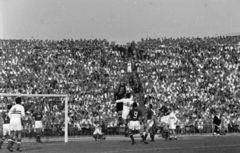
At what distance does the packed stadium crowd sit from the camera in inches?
1714

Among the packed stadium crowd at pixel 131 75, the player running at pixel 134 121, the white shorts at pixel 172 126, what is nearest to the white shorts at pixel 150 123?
the player running at pixel 134 121

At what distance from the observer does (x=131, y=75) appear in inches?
1889

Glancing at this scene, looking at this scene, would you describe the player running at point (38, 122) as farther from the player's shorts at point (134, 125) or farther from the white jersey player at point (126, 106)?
the player's shorts at point (134, 125)

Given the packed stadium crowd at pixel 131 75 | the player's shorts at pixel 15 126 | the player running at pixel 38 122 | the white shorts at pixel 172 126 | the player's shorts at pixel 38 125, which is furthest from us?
the packed stadium crowd at pixel 131 75

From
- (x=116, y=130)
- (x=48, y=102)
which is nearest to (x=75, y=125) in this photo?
(x=116, y=130)

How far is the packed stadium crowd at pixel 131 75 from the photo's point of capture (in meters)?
43.5

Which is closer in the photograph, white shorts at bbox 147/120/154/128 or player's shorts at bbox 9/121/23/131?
player's shorts at bbox 9/121/23/131

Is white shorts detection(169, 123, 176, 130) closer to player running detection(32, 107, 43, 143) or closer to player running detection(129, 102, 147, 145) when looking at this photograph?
player running detection(129, 102, 147, 145)

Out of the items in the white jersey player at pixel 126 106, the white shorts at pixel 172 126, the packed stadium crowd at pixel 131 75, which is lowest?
the white shorts at pixel 172 126

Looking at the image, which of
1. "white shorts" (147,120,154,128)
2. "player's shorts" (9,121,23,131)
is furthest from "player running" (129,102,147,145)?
"player's shorts" (9,121,23,131)

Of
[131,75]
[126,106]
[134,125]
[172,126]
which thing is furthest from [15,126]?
[131,75]

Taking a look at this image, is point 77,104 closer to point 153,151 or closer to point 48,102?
point 48,102

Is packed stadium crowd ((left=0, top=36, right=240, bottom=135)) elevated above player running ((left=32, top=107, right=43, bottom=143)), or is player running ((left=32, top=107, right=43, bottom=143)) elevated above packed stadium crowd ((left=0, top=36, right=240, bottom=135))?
packed stadium crowd ((left=0, top=36, right=240, bottom=135))

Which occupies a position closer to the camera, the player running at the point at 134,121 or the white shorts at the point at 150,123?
the player running at the point at 134,121
